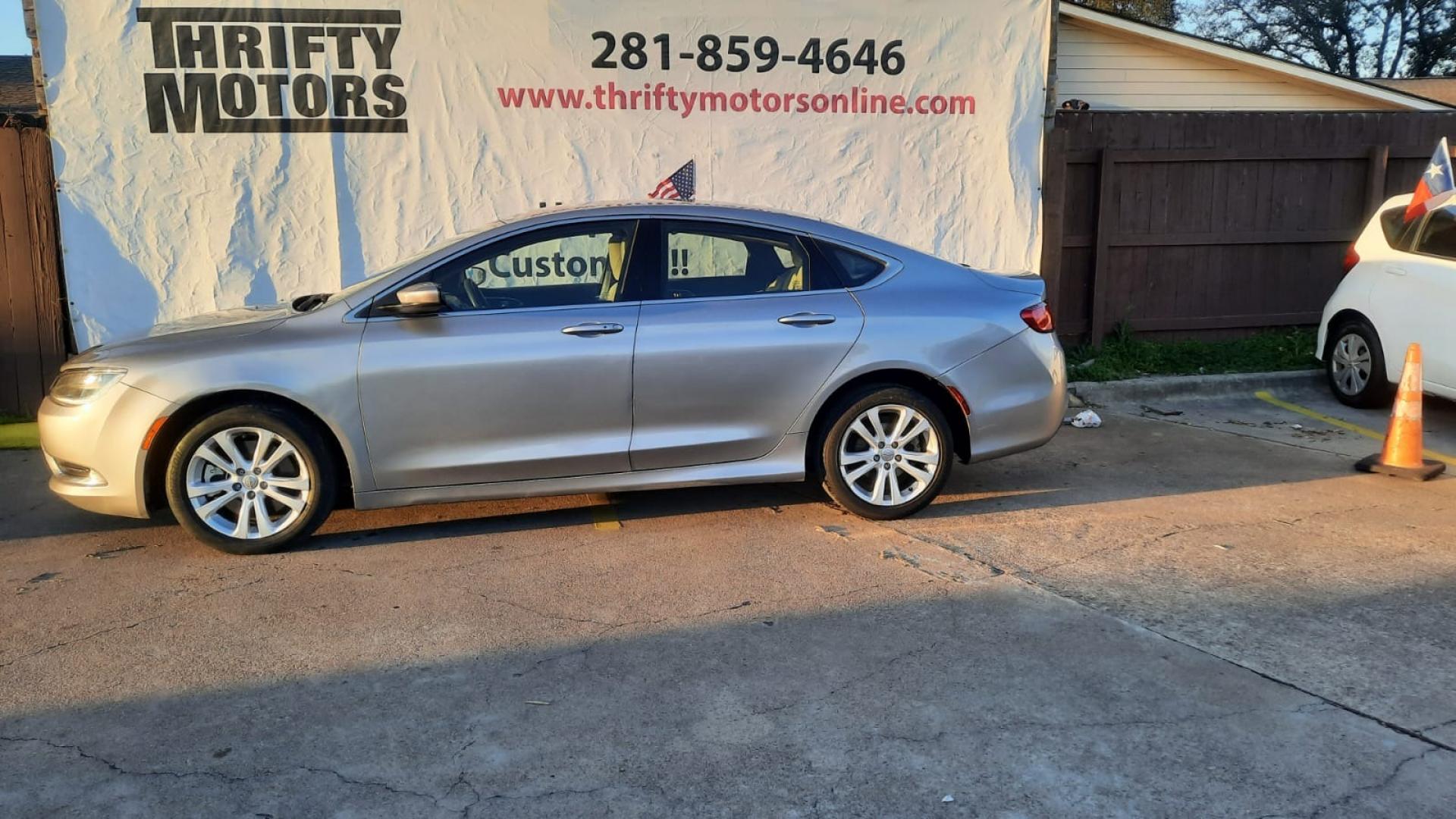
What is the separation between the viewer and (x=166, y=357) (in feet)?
17.3

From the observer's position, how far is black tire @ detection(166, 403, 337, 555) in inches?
207

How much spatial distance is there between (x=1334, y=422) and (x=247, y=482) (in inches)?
297

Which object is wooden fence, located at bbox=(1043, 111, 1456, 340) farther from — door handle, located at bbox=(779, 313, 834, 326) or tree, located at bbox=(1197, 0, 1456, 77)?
tree, located at bbox=(1197, 0, 1456, 77)

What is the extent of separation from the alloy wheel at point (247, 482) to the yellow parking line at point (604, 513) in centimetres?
144

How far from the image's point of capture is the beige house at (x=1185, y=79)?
422 inches

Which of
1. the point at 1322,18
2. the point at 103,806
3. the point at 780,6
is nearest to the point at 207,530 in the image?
the point at 103,806

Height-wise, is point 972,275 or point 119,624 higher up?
point 972,275

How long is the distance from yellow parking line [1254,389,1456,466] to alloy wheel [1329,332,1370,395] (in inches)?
13.9

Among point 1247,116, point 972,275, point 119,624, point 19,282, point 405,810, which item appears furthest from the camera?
point 1247,116

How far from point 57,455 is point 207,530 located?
0.79 m

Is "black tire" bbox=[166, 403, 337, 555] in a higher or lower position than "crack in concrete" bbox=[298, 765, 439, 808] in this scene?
higher

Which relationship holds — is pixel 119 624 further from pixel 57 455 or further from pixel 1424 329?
pixel 1424 329

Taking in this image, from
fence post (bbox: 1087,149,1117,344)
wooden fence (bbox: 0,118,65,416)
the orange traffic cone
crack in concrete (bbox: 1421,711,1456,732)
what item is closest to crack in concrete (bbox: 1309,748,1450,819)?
crack in concrete (bbox: 1421,711,1456,732)

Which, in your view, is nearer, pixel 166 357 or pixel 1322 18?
pixel 166 357
